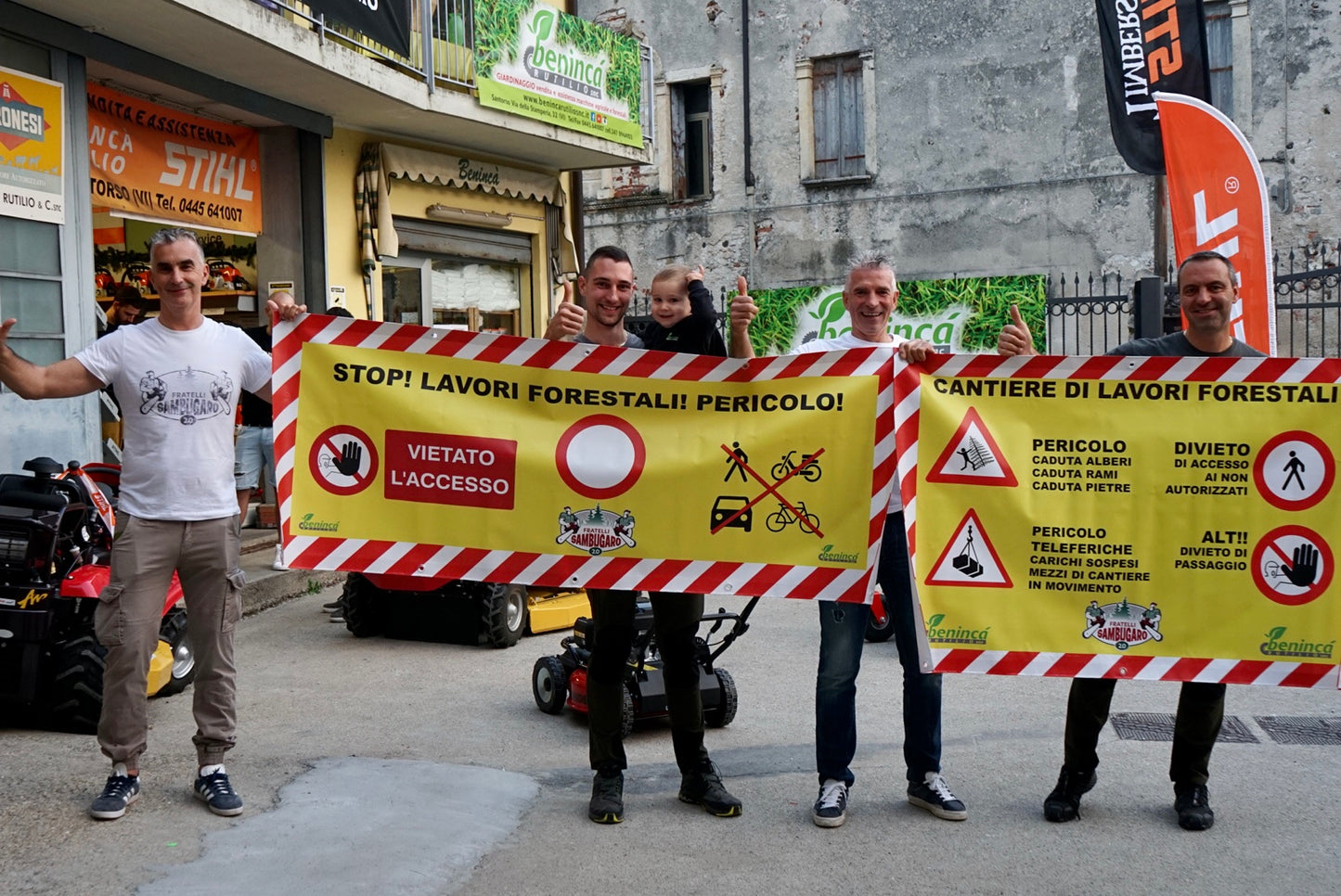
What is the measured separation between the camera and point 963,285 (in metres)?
17.8

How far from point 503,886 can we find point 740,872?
77cm

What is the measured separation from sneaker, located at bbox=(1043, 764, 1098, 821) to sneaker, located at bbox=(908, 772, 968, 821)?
31 cm

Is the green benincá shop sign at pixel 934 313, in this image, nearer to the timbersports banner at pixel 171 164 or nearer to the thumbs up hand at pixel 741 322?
the timbersports banner at pixel 171 164

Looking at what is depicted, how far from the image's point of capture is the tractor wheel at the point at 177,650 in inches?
258

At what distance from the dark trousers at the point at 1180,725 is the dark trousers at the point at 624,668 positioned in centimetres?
141

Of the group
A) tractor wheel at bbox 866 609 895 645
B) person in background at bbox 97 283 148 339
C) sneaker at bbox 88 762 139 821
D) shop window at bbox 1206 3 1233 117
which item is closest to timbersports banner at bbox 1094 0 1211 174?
tractor wheel at bbox 866 609 895 645

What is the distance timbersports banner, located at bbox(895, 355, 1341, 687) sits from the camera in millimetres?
4676

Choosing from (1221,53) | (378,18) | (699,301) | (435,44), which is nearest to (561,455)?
(699,301)

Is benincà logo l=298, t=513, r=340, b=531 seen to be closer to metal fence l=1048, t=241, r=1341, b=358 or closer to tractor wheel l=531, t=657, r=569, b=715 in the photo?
tractor wheel l=531, t=657, r=569, b=715

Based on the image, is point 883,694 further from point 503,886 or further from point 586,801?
point 503,886

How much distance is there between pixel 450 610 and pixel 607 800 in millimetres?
3716

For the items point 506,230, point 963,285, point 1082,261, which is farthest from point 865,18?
point 506,230

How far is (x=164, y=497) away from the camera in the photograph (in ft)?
15.4

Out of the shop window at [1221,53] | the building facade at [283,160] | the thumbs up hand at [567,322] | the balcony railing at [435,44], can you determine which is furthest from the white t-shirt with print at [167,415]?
the shop window at [1221,53]
